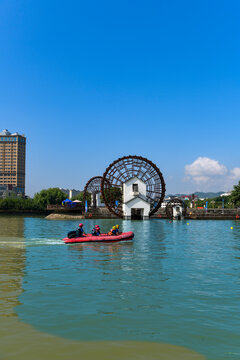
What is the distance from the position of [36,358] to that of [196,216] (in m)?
78.0

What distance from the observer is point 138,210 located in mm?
81000

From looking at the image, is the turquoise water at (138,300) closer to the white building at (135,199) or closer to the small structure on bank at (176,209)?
the white building at (135,199)

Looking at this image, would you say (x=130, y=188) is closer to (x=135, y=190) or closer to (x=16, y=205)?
(x=135, y=190)

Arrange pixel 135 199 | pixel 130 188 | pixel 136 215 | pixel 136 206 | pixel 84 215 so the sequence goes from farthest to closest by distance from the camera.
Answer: pixel 84 215 < pixel 136 215 < pixel 130 188 < pixel 136 206 < pixel 135 199

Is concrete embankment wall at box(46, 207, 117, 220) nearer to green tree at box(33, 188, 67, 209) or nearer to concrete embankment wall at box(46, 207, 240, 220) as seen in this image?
concrete embankment wall at box(46, 207, 240, 220)

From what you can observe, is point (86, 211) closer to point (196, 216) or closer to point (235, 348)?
point (196, 216)

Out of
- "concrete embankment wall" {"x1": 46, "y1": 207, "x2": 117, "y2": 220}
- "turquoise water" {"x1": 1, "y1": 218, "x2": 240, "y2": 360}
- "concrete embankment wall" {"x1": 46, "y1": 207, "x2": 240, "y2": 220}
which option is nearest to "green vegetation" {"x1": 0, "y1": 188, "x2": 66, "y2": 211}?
"concrete embankment wall" {"x1": 46, "y1": 207, "x2": 117, "y2": 220}

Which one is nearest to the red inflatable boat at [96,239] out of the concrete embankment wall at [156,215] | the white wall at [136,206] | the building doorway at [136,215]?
the white wall at [136,206]

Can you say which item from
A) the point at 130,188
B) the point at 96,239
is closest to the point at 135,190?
the point at 130,188

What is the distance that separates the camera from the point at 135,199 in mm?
78188

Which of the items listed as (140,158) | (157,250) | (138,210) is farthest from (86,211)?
(157,250)

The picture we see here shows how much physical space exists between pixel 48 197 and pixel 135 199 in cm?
5272

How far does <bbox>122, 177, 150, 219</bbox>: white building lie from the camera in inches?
3083

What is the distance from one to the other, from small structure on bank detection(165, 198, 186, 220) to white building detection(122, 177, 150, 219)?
19.8 ft
